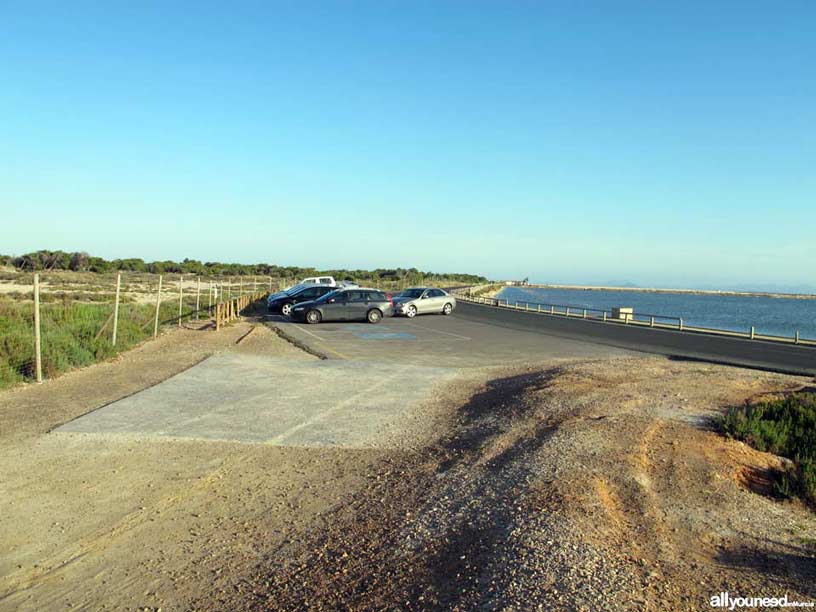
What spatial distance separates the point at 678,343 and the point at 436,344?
9.85 m

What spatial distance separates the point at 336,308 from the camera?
2991 cm

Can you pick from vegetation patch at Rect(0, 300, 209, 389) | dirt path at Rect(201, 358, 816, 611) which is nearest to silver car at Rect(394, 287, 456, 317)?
vegetation patch at Rect(0, 300, 209, 389)

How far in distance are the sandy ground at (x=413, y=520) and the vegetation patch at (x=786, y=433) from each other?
0.37m

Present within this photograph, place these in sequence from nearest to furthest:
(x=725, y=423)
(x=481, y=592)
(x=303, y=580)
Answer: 1. (x=481, y=592)
2. (x=303, y=580)
3. (x=725, y=423)

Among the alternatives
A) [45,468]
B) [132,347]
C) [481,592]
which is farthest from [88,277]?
[481,592]

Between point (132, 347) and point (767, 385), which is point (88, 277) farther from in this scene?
point (767, 385)

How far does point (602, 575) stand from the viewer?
15.5 feet

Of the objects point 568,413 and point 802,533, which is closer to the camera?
point 802,533

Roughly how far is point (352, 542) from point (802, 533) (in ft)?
12.8

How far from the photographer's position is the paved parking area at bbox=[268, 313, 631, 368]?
19.0 m

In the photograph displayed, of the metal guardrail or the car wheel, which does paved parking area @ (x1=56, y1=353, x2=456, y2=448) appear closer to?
the car wheel

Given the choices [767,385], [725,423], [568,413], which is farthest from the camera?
[767,385]

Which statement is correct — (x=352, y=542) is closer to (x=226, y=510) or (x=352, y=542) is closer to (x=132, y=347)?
(x=226, y=510)

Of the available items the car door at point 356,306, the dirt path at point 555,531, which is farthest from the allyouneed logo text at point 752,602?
the car door at point 356,306
